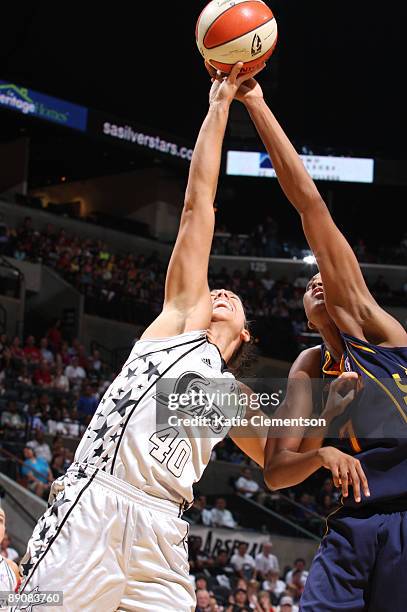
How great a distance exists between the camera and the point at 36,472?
36.4 ft

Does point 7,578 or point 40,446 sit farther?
point 40,446

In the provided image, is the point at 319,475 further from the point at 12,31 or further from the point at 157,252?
the point at 12,31

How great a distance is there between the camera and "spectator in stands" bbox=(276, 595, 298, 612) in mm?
9843

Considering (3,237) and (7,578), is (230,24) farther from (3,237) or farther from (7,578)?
(3,237)

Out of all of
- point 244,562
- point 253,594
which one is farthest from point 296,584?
point 253,594

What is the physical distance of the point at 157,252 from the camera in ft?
77.8

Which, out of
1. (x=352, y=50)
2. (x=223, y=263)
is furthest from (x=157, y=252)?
(x=352, y=50)

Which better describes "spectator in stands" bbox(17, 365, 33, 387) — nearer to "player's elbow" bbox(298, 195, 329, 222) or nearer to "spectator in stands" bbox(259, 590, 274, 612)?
"spectator in stands" bbox(259, 590, 274, 612)

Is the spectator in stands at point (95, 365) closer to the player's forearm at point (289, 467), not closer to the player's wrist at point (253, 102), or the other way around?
the player's wrist at point (253, 102)

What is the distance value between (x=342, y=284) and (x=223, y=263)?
2074 cm

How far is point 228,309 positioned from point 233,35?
1204 millimetres

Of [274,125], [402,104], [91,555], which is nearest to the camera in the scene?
[91,555]

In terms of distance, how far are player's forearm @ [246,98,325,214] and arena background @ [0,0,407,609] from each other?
11.8m

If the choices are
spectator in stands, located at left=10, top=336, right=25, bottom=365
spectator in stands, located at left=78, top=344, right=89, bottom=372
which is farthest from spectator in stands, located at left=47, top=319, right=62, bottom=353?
spectator in stands, located at left=10, top=336, right=25, bottom=365
